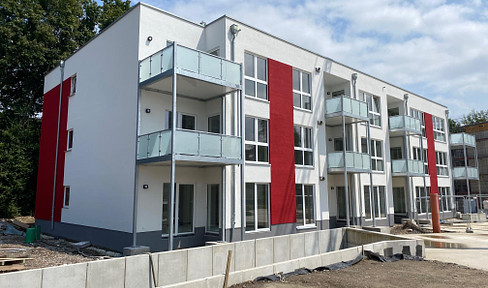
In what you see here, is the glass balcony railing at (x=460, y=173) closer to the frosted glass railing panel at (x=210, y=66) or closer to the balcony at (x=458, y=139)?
the balcony at (x=458, y=139)

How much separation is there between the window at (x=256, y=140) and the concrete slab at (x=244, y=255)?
5.14 m

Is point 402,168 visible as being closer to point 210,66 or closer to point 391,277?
point 391,277

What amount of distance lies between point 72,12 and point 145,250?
72.8 ft

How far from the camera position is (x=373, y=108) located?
21656 millimetres

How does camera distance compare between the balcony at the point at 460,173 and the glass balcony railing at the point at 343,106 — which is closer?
the glass balcony railing at the point at 343,106

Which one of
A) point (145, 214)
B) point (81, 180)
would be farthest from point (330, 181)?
point (81, 180)

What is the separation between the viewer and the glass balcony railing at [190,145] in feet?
35.7

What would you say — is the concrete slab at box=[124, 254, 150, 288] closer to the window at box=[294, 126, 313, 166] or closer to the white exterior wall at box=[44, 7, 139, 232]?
the white exterior wall at box=[44, 7, 139, 232]

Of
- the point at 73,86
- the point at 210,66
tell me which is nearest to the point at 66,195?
the point at 73,86

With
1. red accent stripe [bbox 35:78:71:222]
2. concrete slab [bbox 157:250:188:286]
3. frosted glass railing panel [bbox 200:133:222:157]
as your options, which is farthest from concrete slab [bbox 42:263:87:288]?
red accent stripe [bbox 35:78:71:222]

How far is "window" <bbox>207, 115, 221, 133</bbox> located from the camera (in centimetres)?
1363

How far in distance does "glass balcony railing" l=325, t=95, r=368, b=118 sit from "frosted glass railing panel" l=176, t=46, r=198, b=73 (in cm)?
870

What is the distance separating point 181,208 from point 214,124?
138 inches

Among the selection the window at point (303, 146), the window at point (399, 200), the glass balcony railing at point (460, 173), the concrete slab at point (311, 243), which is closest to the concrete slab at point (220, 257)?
the concrete slab at point (311, 243)
